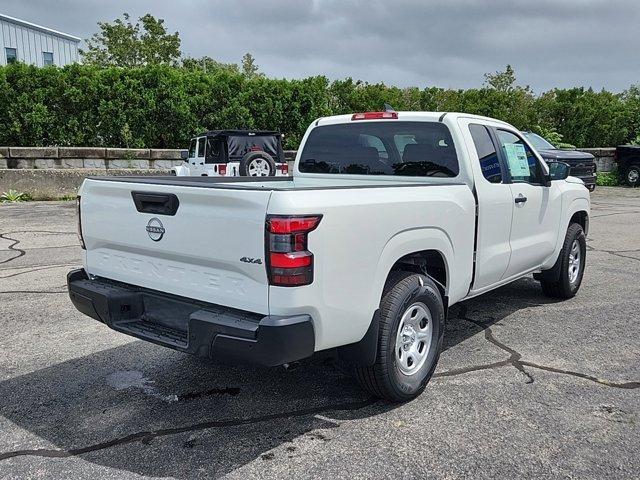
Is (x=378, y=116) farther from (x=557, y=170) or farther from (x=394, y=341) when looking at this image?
(x=394, y=341)

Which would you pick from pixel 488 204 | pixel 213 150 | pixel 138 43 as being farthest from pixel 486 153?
pixel 138 43

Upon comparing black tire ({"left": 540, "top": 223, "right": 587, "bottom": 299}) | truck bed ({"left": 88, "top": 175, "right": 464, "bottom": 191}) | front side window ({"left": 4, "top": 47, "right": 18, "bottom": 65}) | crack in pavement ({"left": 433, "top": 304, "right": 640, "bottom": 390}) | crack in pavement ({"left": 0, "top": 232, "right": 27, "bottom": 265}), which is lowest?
crack in pavement ({"left": 433, "top": 304, "right": 640, "bottom": 390})

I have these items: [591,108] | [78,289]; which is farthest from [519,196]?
[591,108]

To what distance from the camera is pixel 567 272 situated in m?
6.10

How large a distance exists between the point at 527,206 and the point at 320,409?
2702 mm

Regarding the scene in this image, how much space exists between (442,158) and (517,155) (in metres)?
1.05

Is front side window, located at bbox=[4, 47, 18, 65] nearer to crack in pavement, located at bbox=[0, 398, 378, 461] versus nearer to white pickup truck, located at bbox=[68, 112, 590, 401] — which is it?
white pickup truck, located at bbox=[68, 112, 590, 401]

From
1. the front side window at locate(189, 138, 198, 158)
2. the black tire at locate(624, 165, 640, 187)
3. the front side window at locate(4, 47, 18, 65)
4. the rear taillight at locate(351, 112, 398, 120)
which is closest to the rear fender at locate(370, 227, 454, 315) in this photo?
the rear taillight at locate(351, 112, 398, 120)

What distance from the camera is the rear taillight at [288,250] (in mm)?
2887

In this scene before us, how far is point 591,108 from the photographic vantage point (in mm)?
23984

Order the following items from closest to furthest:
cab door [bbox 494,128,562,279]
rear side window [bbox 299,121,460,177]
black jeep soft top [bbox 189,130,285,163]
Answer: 1. rear side window [bbox 299,121,460,177]
2. cab door [bbox 494,128,562,279]
3. black jeep soft top [bbox 189,130,285,163]

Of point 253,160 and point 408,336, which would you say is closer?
point 408,336

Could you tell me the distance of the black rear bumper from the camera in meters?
2.92

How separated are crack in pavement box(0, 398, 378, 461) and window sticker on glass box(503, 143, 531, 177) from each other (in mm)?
2465
